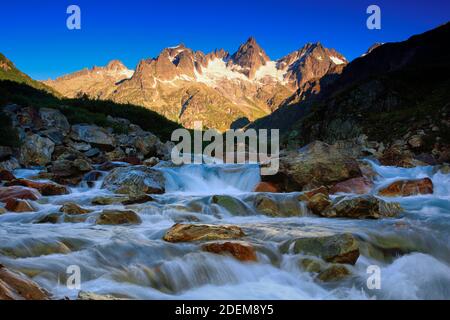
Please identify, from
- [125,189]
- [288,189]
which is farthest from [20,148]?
[288,189]

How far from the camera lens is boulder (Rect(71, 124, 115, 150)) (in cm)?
2511

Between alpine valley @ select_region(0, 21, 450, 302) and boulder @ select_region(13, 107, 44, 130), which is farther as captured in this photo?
boulder @ select_region(13, 107, 44, 130)

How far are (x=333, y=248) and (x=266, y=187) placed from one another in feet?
27.7

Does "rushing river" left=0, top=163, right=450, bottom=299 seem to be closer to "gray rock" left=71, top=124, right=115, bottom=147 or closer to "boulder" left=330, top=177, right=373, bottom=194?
"boulder" left=330, top=177, right=373, bottom=194

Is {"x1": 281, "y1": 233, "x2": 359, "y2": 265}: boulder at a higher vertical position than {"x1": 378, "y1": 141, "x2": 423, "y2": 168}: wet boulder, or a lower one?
lower

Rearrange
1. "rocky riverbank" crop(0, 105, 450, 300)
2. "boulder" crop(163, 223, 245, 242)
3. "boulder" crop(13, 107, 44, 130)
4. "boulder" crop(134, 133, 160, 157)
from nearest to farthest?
"rocky riverbank" crop(0, 105, 450, 300) < "boulder" crop(163, 223, 245, 242) < "boulder" crop(13, 107, 44, 130) < "boulder" crop(134, 133, 160, 157)

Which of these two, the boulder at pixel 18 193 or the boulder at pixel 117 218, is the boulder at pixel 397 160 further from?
the boulder at pixel 18 193

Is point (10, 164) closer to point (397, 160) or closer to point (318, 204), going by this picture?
point (318, 204)

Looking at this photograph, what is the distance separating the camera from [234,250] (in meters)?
7.48

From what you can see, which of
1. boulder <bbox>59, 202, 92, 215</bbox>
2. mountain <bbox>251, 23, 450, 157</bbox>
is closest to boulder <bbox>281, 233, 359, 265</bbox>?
boulder <bbox>59, 202, 92, 215</bbox>

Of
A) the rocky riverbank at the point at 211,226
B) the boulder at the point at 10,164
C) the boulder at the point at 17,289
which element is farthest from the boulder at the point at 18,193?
the boulder at the point at 17,289

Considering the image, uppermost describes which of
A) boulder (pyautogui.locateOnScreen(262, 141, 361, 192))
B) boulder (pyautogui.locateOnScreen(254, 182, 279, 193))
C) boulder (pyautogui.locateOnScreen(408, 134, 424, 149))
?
boulder (pyautogui.locateOnScreen(408, 134, 424, 149))

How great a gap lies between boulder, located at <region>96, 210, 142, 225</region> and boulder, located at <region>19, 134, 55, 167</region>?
12082mm

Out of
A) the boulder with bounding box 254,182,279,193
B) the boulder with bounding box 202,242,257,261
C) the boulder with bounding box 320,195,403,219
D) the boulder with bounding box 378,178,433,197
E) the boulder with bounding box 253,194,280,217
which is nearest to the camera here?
the boulder with bounding box 202,242,257,261
